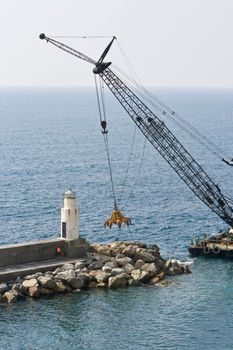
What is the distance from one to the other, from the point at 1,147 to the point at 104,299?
331ft

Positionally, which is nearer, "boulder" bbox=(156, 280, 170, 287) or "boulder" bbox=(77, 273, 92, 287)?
"boulder" bbox=(77, 273, 92, 287)

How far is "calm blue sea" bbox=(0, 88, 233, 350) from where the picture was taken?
4872 cm

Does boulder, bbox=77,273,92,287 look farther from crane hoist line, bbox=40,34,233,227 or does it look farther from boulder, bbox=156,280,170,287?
crane hoist line, bbox=40,34,233,227

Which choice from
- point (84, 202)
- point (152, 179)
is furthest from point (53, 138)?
point (84, 202)

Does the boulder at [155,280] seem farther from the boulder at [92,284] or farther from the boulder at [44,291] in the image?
the boulder at [44,291]

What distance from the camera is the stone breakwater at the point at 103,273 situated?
Result: 55188 mm

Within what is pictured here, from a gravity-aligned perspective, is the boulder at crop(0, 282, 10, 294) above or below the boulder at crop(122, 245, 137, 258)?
below

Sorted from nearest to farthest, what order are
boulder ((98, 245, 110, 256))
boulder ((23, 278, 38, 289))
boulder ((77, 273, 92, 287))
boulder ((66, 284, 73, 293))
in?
boulder ((23, 278, 38, 289)) < boulder ((66, 284, 73, 293)) < boulder ((77, 273, 92, 287)) < boulder ((98, 245, 110, 256))

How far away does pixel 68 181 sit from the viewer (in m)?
108

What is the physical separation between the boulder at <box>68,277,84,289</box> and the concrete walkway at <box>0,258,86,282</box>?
2.72m

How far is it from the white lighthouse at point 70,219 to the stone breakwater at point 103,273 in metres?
2.18

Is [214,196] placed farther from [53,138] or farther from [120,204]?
[53,138]

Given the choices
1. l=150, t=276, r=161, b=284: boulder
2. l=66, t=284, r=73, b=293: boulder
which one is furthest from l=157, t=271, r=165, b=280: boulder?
l=66, t=284, r=73, b=293: boulder

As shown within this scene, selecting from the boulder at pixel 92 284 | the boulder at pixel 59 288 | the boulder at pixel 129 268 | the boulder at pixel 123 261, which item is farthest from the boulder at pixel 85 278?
the boulder at pixel 123 261
